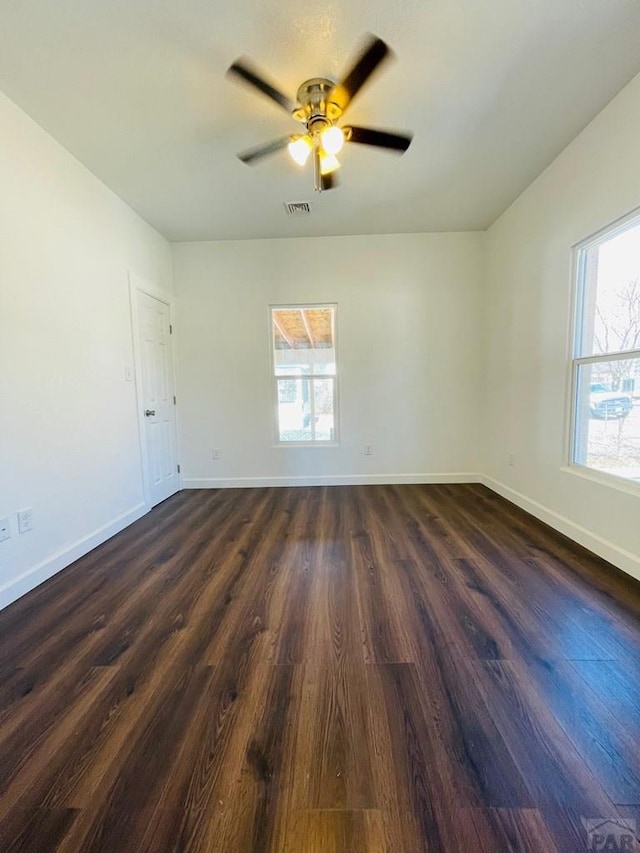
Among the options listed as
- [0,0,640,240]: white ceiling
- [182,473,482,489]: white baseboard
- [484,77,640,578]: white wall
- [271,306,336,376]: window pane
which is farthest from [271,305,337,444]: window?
[484,77,640,578]: white wall

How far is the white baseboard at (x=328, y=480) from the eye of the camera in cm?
413

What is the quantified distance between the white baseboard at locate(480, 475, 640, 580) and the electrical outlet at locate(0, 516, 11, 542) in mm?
3496

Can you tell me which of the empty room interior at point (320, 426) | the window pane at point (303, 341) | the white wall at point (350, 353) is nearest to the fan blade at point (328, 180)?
the empty room interior at point (320, 426)

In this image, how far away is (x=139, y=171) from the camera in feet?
8.86

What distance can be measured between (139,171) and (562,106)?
2.89 meters

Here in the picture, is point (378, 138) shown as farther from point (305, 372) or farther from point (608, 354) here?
point (305, 372)

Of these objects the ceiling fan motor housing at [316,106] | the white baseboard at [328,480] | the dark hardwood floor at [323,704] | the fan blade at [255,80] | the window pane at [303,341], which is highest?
the ceiling fan motor housing at [316,106]

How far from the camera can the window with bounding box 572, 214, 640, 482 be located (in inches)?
84.4

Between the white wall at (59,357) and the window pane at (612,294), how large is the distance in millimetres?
3606

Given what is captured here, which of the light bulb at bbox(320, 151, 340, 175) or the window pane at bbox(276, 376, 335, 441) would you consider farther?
the window pane at bbox(276, 376, 335, 441)

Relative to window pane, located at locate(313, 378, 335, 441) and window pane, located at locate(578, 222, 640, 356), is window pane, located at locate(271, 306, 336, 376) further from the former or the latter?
window pane, located at locate(578, 222, 640, 356)

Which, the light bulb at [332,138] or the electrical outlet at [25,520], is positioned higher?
the light bulb at [332,138]

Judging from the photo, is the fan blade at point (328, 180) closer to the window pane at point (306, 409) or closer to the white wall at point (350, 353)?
the white wall at point (350, 353)

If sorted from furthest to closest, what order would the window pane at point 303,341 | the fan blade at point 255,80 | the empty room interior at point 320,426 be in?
the window pane at point 303,341 → the fan blade at point 255,80 → the empty room interior at point 320,426
